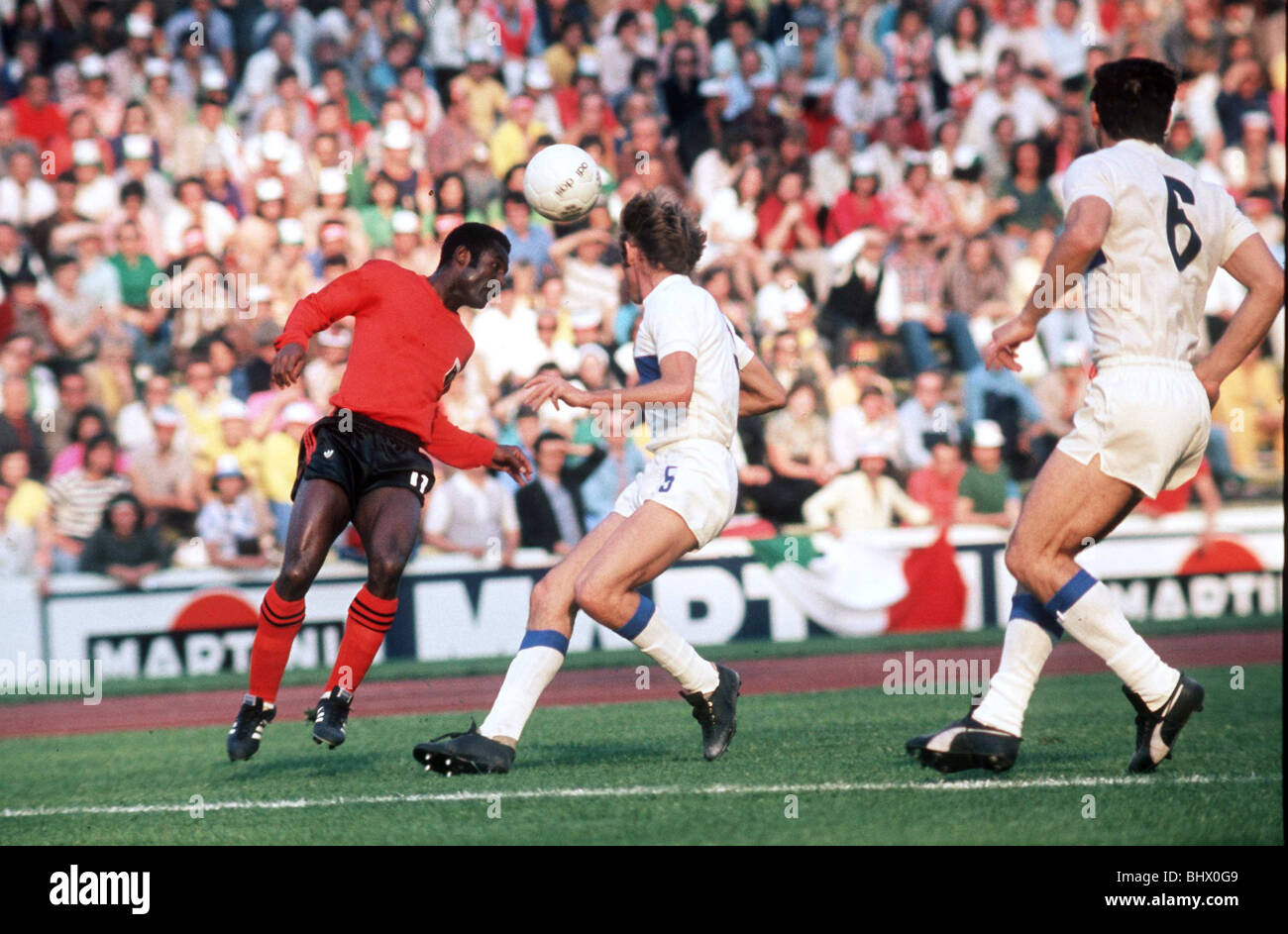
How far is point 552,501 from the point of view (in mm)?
11578

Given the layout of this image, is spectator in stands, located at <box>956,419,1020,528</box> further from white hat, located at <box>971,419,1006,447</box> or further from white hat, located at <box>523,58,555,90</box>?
white hat, located at <box>523,58,555,90</box>

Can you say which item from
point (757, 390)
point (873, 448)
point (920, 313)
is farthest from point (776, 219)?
point (757, 390)

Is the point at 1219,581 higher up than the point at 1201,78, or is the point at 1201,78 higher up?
the point at 1201,78

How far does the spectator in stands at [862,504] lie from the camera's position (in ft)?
39.3

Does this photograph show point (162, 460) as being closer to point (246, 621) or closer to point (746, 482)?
point (246, 621)

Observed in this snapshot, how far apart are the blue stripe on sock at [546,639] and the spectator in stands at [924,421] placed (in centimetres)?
687

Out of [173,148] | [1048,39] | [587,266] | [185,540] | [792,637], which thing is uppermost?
[1048,39]

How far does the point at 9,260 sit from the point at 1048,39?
1004 cm

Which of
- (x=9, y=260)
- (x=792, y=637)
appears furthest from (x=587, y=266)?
(x=9, y=260)

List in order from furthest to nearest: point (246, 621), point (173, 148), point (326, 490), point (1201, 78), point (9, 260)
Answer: point (1201, 78) < point (173, 148) < point (9, 260) < point (246, 621) < point (326, 490)

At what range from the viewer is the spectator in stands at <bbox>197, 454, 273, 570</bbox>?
436 inches

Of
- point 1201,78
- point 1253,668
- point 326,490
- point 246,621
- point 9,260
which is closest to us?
point 326,490

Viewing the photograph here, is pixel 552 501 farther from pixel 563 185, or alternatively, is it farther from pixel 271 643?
pixel 271 643

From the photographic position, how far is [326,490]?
6363 millimetres
